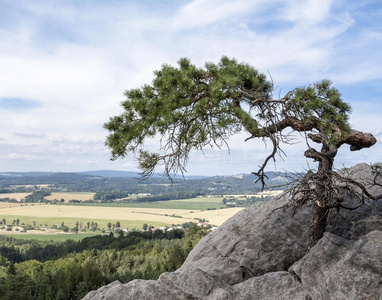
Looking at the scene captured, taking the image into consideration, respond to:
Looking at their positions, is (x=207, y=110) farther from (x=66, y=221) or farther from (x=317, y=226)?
(x=66, y=221)

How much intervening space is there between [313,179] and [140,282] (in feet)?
17.8

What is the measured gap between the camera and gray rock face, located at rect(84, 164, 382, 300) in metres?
7.44

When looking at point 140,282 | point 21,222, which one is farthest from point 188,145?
point 21,222

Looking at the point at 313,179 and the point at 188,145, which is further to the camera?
the point at 188,145

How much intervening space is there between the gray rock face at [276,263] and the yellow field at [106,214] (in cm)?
11189

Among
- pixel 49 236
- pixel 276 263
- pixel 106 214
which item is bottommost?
pixel 49 236

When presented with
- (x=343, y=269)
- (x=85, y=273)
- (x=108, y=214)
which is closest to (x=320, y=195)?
(x=343, y=269)

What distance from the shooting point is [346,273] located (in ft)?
24.2

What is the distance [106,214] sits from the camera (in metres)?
155

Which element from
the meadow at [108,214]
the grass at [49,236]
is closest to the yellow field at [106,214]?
the meadow at [108,214]

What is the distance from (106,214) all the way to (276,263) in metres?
152

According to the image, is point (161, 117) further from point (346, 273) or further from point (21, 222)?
point (21, 222)

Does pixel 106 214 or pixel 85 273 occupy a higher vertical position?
pixel 85 273

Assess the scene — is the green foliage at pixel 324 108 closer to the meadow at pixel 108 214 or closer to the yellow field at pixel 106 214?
the meadow at pixel 108 214
